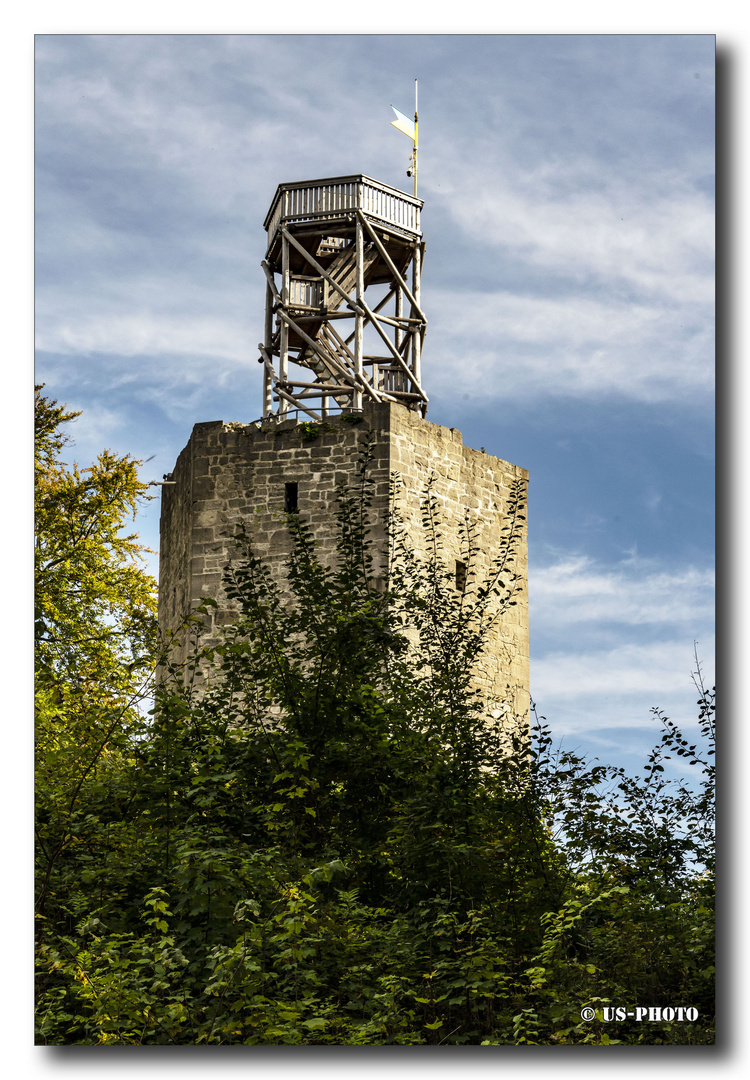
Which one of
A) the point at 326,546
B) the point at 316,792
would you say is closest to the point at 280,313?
Result: the point at 326,546

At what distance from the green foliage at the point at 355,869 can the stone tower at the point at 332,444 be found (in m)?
2.54

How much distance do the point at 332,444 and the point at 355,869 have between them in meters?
5.49

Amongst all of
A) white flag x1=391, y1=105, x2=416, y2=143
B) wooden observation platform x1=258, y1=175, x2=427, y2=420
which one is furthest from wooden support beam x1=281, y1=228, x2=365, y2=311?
white flag x1=391, y1=105, x2=416, y2=143

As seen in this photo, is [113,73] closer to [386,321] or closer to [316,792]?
[316,792]

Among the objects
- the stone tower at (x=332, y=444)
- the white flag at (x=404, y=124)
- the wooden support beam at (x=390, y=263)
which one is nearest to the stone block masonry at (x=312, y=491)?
the stone tower at (x=332, y=444)

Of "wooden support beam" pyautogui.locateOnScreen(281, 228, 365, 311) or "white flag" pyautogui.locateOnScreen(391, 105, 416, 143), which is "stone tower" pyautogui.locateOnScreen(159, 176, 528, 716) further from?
"white flag" pyautogui.locateOnScreen(391, 105, 416, 143)

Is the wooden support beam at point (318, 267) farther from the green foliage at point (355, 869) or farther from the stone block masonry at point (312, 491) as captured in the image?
the green foliage at point (355, 869)

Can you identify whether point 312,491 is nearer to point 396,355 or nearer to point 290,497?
point 290,497

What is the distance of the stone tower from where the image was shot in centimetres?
1180

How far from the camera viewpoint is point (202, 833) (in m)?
6.94

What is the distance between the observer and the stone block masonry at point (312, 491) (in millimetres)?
11703

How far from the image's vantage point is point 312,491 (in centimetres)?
1185

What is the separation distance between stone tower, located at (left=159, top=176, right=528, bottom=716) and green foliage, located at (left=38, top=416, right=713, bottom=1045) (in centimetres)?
254

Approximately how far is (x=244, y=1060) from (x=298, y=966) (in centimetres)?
59
